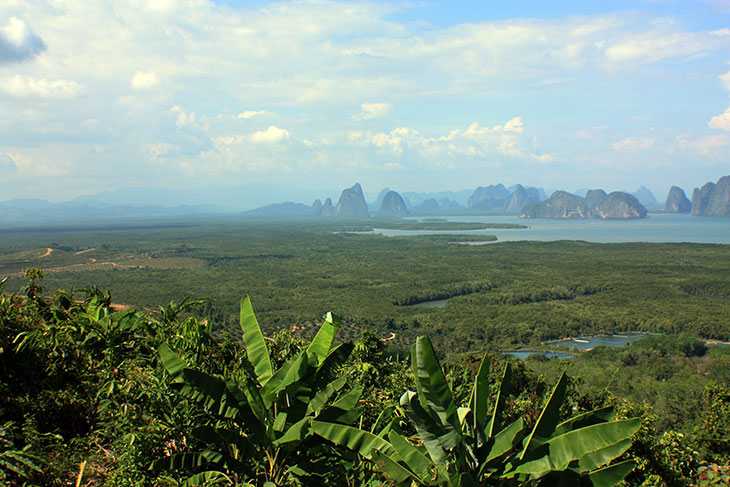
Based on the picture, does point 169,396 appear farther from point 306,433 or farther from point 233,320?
point 233,320

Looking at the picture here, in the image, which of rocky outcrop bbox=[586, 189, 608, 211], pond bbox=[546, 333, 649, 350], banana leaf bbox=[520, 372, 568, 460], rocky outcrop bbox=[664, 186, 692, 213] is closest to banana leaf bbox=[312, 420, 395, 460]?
banana leaf bbox=[520, 372, 568, 460]

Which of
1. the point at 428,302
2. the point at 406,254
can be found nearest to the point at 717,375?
the point at 428,302

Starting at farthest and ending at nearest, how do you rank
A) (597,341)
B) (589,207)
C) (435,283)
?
(589,207) → (435,283) → (597,341)

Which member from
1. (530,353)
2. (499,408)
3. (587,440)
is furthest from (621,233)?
(587,440)

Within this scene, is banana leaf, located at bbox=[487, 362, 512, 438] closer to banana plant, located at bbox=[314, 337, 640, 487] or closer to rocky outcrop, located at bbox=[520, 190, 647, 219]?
banana plant, located at bbox=[314, 337, 640, 487]

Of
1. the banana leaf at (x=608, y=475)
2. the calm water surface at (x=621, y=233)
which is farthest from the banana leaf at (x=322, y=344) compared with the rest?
the calm water surface at (x=621, y=233)

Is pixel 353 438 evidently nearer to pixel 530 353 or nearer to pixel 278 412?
pixel 278 412
